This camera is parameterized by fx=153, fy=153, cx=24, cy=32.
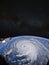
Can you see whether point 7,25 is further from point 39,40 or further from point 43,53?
point 43,53

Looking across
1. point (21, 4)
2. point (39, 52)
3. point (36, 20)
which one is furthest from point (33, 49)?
point (21, 4)

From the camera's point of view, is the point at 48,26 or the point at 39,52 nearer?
the point at 39,52

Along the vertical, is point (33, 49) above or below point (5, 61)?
above

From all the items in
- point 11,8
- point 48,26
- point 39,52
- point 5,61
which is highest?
point 11,8
